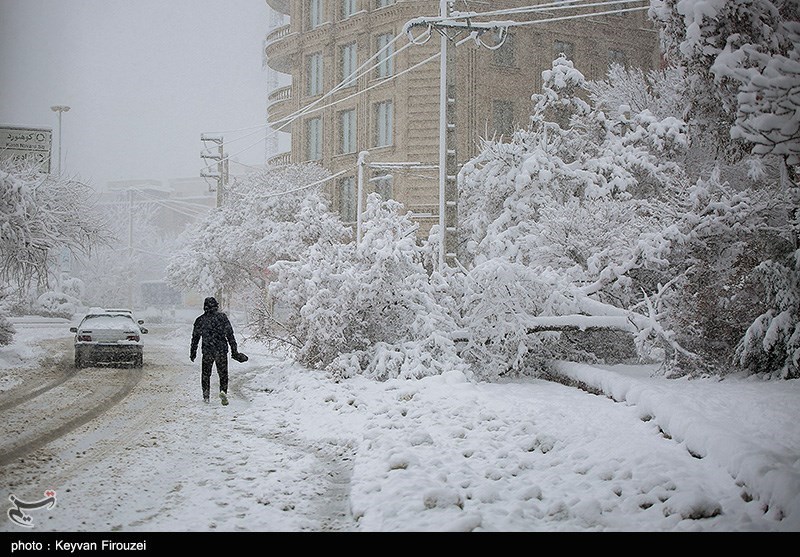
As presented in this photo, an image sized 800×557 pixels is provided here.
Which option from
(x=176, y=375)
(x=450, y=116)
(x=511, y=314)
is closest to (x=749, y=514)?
(x=511, y=314)

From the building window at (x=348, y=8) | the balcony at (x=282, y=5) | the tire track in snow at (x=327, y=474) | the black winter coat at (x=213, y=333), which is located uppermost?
the balcony at (x=282, y=5)

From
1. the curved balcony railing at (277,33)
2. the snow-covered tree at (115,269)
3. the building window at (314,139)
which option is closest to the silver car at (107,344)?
the building window at (314,139)

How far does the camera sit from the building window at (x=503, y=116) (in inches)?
1366

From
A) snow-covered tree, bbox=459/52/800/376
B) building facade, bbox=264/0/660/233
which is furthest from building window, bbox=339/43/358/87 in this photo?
→ snow-covered tree, bbox=459/52/800/376

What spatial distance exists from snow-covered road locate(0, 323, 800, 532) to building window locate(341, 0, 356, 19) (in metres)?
27.9

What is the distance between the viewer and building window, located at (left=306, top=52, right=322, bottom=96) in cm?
3784

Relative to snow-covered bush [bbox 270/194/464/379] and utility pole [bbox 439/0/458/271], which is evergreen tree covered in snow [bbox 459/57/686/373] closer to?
snow-covered bush [bbox 270/194/464/379]

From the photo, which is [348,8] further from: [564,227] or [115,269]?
[115,269]

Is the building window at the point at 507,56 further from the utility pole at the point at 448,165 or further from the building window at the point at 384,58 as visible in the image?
the utility pole at the point at 448,165

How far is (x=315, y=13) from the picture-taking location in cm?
3800

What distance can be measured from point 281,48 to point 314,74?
84.8 inches

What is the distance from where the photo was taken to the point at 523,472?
7.25m

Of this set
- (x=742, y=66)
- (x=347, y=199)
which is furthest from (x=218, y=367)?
(x=347, y=199)
